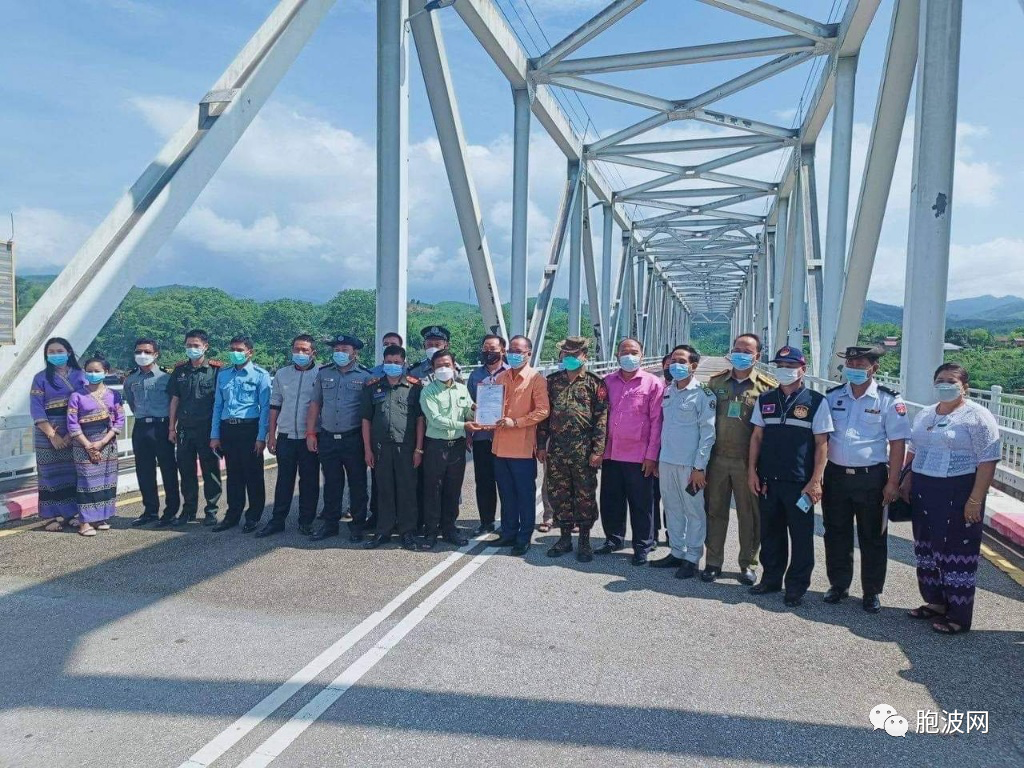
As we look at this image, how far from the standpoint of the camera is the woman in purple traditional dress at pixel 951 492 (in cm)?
386

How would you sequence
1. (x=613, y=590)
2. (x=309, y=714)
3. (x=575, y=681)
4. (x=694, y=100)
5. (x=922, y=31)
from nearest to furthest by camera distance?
(x=309, y=714) → (x=575, y=681) → (x=613, y=590) → (x=922, y=31) → (x=694, y=100)

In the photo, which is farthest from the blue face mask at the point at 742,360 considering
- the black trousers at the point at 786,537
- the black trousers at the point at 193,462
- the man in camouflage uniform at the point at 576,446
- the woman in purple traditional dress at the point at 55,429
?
the woman in purple traditional dress at the point at 55,429

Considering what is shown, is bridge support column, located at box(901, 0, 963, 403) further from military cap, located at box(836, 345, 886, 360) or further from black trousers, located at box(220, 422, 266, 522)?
black trousers, located at box(220, 422, 266, 522)

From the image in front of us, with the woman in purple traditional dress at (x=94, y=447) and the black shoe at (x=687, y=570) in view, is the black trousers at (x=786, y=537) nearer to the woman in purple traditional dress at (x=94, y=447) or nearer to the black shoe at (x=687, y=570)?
the black shoe at (x=687, y=570)

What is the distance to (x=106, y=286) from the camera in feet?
20.6

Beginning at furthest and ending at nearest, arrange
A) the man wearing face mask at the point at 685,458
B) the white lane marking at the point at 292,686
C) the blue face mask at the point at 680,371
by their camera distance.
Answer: the blue face mask at the point at 680,371
the man wearing face mask at the point at 685,458
the white lane marking at the point at 292,686

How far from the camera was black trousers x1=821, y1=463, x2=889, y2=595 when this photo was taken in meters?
4.20

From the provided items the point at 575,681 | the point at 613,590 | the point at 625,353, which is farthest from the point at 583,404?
the point at 575,681

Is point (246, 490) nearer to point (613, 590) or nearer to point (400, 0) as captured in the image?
point (613, 590)

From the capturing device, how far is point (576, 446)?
17.4 ft

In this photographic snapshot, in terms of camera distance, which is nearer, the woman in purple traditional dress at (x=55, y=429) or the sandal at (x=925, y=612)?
the sandal at (x=925, y=612)

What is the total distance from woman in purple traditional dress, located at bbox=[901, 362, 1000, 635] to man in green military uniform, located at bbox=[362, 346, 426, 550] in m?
3.58

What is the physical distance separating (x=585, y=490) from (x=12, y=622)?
3.74 m

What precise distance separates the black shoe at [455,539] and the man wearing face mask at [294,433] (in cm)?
120
